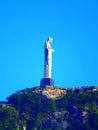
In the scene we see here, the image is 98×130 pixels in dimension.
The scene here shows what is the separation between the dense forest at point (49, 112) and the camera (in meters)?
90.9

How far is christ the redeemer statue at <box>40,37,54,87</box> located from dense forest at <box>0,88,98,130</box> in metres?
2.49

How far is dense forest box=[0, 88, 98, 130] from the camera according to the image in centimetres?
9088

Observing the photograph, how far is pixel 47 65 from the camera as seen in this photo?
334ft

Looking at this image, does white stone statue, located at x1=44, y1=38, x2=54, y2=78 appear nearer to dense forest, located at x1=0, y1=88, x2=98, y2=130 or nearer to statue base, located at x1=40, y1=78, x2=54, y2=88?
statue base, located at x1=40, y1=78, x2=54, y2=88

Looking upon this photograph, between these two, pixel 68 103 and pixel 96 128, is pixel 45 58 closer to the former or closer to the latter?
pixel 68 103

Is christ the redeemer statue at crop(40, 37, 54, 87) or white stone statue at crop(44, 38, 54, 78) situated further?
white stone statue at crop(44, 38, 54, 78)

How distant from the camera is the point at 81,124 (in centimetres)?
9012

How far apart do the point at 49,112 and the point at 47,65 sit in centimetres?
959

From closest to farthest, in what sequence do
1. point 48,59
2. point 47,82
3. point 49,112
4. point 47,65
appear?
1. point 49,112
2. point 47,82
3. point 47,65
4. point 48,59

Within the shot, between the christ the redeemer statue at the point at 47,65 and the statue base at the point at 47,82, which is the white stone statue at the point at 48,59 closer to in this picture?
the christ the redeemer statue at the point at 47,65

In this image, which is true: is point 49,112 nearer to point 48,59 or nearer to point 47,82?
point 47,82

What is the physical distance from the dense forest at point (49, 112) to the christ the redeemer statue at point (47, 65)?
98.1 inches

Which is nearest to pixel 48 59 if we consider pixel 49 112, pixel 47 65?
pixel 47 65

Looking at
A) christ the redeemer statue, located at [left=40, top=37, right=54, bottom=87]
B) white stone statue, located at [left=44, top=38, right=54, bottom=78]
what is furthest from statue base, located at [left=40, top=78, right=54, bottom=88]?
white stone statue, located at [left=44, top=38, right=54, bottom=78]
